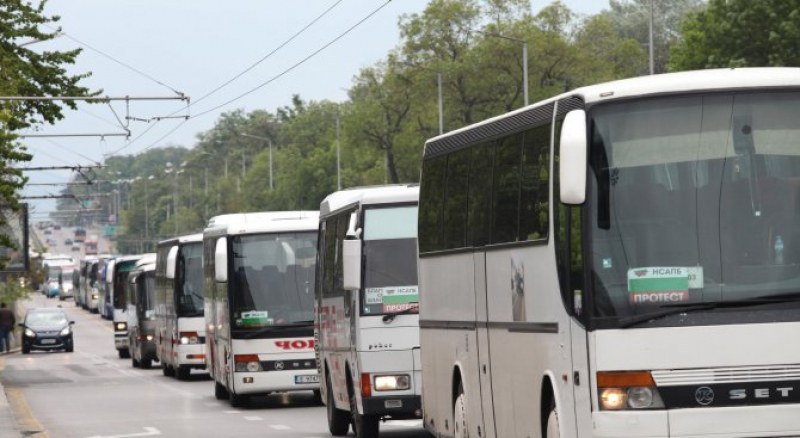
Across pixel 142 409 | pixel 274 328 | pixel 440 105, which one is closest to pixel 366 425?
pixel 274 328

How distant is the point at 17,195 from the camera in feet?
150

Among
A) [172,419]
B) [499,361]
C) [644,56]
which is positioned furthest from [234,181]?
[499,361]

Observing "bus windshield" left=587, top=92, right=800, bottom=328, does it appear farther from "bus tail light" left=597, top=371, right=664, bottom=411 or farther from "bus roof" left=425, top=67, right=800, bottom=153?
"bus tail light" left=597, top=371, right=664, bottom=411

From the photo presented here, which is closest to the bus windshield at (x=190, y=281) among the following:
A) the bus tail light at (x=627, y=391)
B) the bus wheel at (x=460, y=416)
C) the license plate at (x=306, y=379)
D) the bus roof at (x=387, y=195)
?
the license plate at (x=306, y=379)

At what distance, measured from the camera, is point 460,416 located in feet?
52.7

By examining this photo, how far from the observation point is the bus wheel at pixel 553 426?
40.3 ft

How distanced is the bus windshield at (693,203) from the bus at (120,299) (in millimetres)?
49470

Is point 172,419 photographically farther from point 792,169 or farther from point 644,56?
point 644,56

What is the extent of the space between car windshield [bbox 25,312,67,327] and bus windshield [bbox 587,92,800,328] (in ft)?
199

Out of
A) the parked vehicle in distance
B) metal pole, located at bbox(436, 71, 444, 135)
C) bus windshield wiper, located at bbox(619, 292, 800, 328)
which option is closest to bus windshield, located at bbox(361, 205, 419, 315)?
bus windshield wiper, located at bbox(619, 292, 800, 328)

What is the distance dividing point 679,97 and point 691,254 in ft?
3.27

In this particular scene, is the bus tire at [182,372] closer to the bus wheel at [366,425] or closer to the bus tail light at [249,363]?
the bus tail light at [249,363]

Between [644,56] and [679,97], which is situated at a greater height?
[644,56]

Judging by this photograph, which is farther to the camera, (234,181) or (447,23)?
(234,181)
